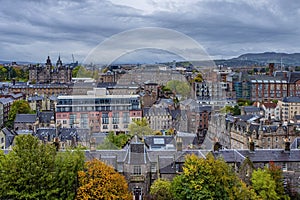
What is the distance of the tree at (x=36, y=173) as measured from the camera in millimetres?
17016

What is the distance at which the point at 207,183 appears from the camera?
18.1 m

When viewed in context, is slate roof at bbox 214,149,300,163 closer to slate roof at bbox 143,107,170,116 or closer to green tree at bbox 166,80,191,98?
green tree at bbox 166,80,191,98

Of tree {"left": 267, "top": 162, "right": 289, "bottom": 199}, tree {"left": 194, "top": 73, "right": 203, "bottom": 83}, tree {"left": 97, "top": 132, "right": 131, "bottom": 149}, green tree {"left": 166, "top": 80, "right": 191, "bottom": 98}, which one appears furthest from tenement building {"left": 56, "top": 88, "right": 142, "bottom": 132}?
tree {"left": 267, "top": 162, "right": 289, "bottom": 199}

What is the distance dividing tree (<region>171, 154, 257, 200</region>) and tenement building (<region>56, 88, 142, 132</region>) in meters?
15.0

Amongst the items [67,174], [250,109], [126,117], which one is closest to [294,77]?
[250,109]

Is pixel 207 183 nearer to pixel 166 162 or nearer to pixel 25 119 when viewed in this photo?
pixel 166 162

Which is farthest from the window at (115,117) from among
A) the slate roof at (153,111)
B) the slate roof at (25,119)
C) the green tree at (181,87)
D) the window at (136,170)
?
the window at (136,170)

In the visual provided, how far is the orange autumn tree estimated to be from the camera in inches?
678

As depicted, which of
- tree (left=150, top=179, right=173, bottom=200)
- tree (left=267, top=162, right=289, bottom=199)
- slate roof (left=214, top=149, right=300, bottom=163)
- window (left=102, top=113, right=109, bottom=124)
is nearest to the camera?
tree (left=150, top=179, right=173, bottom=200)

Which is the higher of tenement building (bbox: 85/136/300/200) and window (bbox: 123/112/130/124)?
window (bbox: 123/112/130/124)

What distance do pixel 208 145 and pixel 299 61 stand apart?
100 metres

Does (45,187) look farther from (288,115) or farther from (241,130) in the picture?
(288,115)

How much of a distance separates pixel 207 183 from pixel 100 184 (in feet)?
15.8

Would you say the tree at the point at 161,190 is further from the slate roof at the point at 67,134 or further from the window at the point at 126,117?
the window at the point at 126,117
